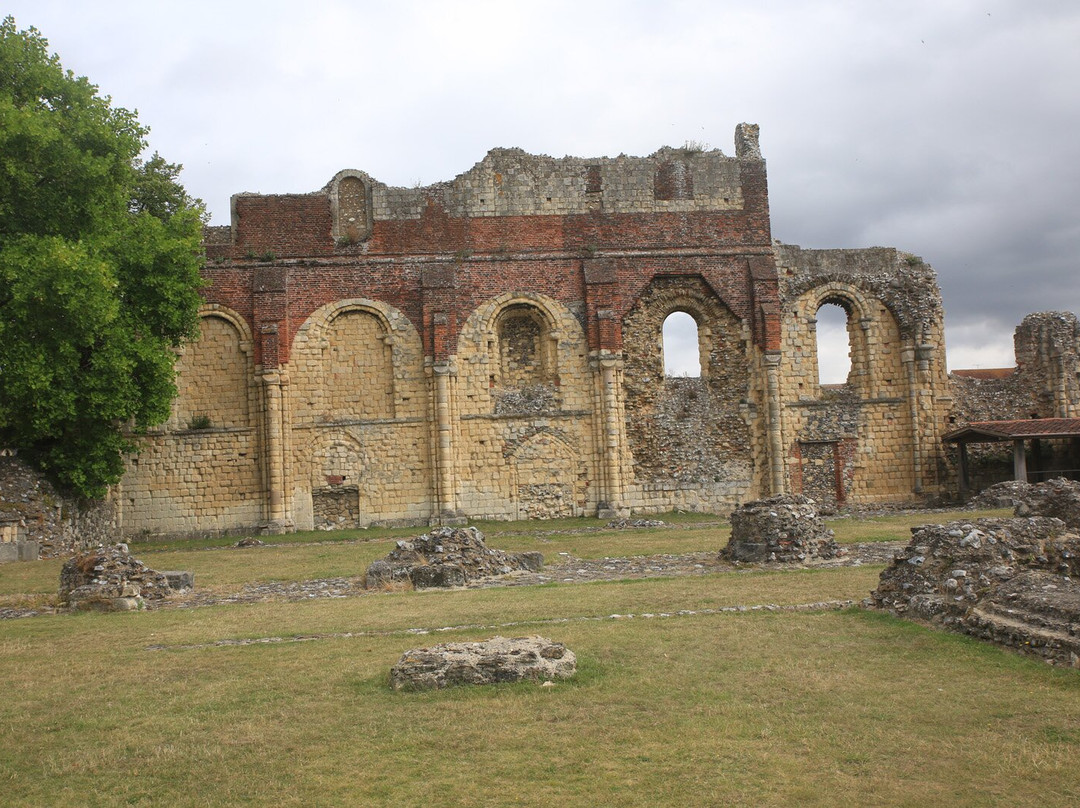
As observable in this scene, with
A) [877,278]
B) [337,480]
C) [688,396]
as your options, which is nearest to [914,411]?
[877,278]

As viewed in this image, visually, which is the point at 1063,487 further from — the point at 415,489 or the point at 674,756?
the point at 415,489

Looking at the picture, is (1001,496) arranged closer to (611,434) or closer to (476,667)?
(611,434)

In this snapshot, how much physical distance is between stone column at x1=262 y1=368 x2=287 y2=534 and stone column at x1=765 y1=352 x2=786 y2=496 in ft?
43.9

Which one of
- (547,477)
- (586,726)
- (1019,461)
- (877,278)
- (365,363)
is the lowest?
(586,726)

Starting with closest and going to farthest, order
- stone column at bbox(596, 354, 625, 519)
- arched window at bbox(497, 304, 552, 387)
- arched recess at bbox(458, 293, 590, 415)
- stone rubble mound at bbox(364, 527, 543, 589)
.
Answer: stone rubble mound at bbox(364, 527, 543, 589), stone column at bbox(596, 354, 625, 519), arched recess at bbox(458, 293, 590, 415), arched window at bbox(497, 304, 552, 387)

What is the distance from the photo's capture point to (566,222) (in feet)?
91.1

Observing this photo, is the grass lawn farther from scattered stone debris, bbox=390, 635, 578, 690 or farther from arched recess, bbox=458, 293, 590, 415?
arched recess, bbox=458, 293, 590, 415

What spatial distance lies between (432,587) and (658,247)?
1639cm

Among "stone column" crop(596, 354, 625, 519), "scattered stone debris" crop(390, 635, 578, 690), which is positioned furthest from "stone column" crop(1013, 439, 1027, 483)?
"scattered stone debris" crop(390, 635, 578, 690)

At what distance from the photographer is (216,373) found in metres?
26.8

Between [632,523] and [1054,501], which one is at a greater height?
[1054,501]

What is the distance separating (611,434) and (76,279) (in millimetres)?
13865

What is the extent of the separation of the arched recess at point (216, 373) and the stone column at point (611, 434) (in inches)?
384

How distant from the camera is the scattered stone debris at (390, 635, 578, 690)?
7.23m
